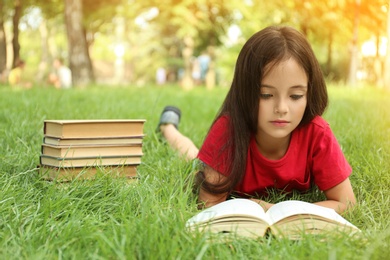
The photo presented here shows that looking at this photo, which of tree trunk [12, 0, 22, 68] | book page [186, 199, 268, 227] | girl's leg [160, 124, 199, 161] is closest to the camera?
book page [186, 199, 268, 227]

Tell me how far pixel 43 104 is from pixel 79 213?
3545 mm

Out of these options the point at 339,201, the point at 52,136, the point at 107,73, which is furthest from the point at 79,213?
the point at 107,73

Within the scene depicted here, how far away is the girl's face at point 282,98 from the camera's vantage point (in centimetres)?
266

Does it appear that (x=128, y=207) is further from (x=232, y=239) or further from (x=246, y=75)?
(x=246, y=75)

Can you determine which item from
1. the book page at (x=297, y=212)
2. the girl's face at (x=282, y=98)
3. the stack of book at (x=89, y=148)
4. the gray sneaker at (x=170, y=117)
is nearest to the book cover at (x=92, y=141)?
the stack of book at (x=89, y=148)

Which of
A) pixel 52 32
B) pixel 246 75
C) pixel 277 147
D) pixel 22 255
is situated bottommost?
pixel 22 255

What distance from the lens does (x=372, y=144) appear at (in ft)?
12.8

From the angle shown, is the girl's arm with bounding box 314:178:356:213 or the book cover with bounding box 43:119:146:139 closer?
the girl's arm with bounding box 314:178:356:213

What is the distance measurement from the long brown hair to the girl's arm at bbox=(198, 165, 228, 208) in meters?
0.03

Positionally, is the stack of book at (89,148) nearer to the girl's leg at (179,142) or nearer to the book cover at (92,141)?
the book cover at (92,141)

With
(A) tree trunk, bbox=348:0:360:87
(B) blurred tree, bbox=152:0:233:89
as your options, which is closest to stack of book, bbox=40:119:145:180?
(B) blurred tree, bbox=152:0:233:89

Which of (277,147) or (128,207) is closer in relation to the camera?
(128,207)

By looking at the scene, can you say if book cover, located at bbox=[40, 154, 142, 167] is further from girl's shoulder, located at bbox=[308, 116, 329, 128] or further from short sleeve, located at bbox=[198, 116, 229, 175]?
girl's shoulder, located at bbox=[308, 116, 329, 128]

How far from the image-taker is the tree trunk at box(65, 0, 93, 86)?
11.8 meters
